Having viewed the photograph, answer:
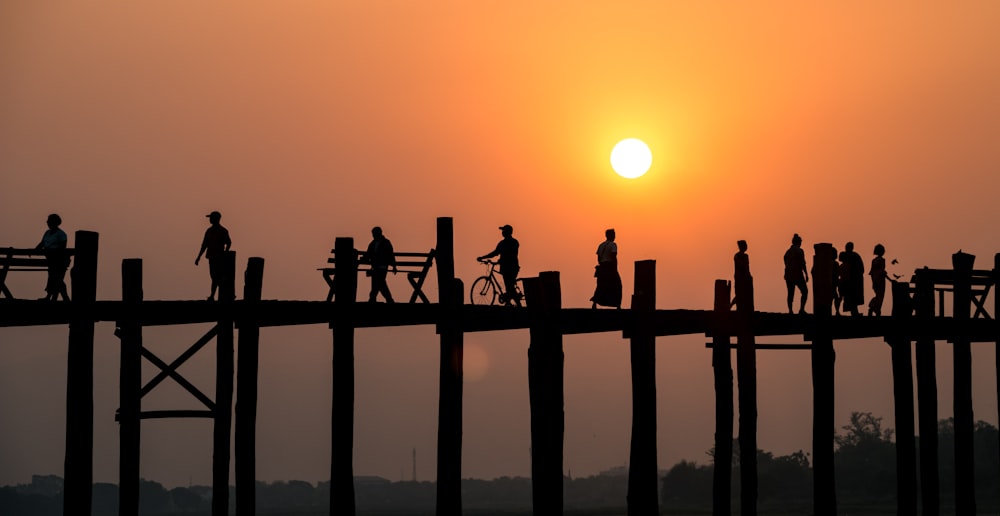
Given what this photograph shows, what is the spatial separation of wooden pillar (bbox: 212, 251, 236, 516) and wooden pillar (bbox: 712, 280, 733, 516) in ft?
23.3

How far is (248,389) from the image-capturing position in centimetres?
2366

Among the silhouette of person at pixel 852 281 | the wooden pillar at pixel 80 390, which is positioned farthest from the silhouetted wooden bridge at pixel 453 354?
the silhouette of person at pixel 852 281

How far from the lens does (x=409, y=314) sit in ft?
81.4

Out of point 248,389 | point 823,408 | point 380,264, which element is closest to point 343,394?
point 248,389

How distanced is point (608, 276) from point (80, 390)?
836 cm

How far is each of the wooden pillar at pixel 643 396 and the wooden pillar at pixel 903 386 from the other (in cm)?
505

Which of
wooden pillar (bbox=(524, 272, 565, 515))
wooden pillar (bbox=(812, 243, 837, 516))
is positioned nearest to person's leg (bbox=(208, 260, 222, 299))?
wooden pillar (bbox=(524, 272, 565, 515))

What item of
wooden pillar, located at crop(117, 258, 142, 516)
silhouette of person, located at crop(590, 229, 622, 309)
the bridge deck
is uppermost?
silhouette of person, located at crop(590, 229, 622, 309)

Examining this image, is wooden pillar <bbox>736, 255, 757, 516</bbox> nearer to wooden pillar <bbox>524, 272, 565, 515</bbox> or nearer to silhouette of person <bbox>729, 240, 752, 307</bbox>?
silhouette of person <bbox>729, 240, 752, 307</bbox>

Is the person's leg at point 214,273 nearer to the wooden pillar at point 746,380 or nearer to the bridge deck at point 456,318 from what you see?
the bridge deck at point 456,318

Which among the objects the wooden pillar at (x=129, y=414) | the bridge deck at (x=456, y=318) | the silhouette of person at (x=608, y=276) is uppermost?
the silhouette of person at (x=608, y=276)

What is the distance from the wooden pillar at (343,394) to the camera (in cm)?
2388

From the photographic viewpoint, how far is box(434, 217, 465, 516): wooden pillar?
24.9 metres

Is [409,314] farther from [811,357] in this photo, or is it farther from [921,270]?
[921,270]
